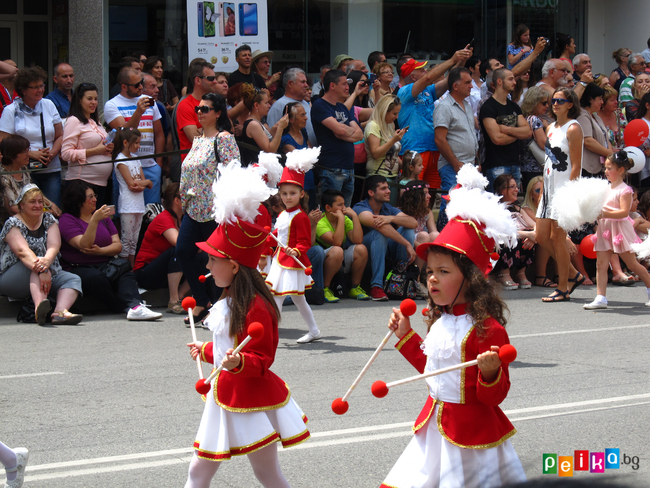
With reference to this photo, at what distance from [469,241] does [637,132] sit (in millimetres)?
10327

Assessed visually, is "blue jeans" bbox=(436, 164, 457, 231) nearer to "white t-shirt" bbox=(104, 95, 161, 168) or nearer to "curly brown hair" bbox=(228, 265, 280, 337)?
"white t-shirt" bbox=(104, 95, 161, 168)

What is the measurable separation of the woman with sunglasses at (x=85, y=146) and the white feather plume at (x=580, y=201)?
17.6 ft

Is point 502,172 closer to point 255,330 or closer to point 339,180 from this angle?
point 339,180

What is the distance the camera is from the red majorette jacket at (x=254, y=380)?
3.51 meters

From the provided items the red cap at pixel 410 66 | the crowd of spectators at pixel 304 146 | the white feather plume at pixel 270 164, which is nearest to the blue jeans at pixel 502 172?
the crowd of spectators at pixel 304 146

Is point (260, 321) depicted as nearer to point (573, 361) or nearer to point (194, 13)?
point (573, 361)

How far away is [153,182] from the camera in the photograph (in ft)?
33.8

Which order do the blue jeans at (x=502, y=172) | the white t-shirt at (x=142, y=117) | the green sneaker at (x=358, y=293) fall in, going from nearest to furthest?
the white t-shirt at (x=142, y=117)
the green sneaker at (x=358, y=293)
the blue jeans at (x=502, y=172)

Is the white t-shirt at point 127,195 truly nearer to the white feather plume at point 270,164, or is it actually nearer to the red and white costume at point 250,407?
the white feather plume at point 270,164

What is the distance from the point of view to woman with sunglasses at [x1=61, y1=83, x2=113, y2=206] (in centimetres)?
976

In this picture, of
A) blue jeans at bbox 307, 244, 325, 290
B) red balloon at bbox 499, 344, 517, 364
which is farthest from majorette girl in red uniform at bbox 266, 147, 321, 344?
red balloon at bbox 499, 344, 517, 364

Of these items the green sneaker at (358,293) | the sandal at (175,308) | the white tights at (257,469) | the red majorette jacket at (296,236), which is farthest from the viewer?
the green sneaker at (358,293)

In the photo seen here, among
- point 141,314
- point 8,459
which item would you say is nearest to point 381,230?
point 141,314

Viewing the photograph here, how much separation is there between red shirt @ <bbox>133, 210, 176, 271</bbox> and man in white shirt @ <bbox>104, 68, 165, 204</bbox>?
2.26 feet
